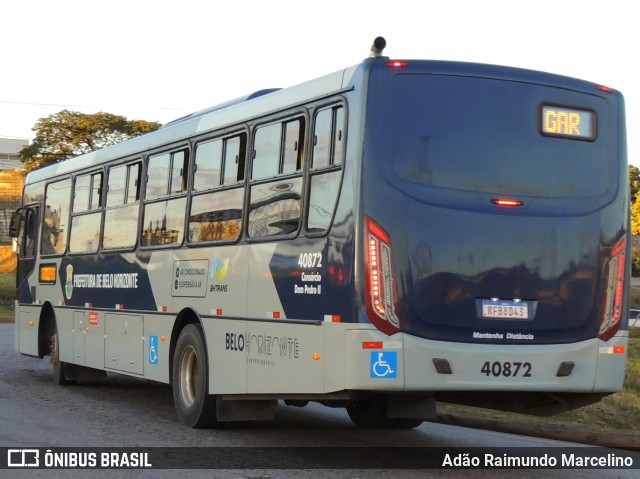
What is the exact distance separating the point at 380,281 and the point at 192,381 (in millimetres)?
4013

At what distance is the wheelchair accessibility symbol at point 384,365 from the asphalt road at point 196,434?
0.93 meters

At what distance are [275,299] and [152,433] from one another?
2290 millimetres

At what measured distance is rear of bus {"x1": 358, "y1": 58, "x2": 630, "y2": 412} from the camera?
9.41m

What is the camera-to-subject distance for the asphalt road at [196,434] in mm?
9742

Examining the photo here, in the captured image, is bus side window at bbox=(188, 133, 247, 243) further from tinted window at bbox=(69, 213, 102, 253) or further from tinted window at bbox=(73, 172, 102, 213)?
tinted window at bbox=(73, 172, 102, 213)

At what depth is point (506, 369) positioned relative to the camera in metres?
9.58

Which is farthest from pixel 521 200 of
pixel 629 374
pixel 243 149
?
pixel 629 374

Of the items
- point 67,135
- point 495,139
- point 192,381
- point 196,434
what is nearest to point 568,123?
point 495,139

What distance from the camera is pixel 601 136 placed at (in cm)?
1044

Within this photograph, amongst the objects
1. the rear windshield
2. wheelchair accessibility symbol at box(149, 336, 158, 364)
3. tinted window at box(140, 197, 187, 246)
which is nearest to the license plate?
the rear windshield

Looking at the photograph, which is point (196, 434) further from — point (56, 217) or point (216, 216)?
point (56, 217)

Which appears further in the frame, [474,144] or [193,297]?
[193,297]

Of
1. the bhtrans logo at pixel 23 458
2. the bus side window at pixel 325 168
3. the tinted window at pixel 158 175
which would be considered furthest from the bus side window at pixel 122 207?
the bus side window at pixel 325 168

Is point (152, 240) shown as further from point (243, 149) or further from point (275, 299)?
point (275, 299)
